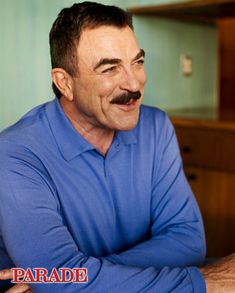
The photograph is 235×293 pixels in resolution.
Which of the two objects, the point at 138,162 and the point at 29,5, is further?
the point at 29,5

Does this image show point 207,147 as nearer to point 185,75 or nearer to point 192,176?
point 192,176

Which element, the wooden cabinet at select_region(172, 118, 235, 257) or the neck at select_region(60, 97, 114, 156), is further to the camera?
the wooden cabinet at select_region(172, 118, 235, 257)

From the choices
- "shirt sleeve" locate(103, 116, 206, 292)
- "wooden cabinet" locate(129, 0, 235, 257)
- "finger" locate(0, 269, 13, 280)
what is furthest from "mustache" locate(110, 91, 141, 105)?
"wooden cabinet" locate(129, 0, 235, 257)

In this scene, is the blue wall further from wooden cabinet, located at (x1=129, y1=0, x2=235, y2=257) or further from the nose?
the nose

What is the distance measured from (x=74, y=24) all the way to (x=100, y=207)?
45 centimetres

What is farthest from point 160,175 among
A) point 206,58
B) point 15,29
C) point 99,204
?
point 206,58

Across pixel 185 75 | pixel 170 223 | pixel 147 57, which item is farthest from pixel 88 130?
pixel 185 75

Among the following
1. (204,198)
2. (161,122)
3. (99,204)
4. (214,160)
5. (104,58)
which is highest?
(104,58)

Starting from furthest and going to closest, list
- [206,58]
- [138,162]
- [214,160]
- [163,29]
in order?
[206,58] < [163,29] < [214,160] < [138,162]

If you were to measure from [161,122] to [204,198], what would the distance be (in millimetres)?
1052

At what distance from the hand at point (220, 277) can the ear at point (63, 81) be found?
0.54 meters

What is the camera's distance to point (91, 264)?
3.20 ft

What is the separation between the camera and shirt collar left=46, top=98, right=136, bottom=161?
3.81 ft

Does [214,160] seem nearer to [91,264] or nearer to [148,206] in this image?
[148,206]
